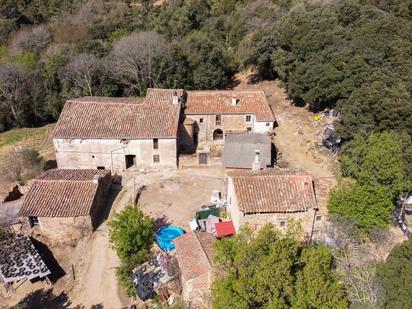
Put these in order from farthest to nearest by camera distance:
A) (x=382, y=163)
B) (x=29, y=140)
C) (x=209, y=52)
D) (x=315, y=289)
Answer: (x=209, y=52), (x=29, y=140), (x=382, y=163), (x=315, y=289)

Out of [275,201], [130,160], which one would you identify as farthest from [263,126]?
[275,201]

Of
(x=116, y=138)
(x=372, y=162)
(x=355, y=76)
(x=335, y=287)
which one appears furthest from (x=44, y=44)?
(x=335, y=287)

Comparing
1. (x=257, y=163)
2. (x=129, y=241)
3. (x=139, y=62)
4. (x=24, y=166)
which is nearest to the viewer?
(x=129, y=241)

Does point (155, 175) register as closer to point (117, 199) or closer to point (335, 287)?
point (117, 199)

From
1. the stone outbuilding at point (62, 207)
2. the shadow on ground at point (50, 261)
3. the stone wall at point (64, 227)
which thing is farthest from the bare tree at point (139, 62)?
the shadow on ground at point (50, 261)

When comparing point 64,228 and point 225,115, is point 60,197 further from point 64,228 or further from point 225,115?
point 225,115

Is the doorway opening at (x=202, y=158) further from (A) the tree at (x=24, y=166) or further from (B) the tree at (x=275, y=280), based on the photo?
(B) the tree at (x=275, y=280)

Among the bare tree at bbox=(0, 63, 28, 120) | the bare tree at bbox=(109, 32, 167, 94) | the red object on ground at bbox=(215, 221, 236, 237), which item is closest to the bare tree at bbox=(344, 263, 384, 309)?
the red object on ground at bbox=(215, 221, 236, 237)
